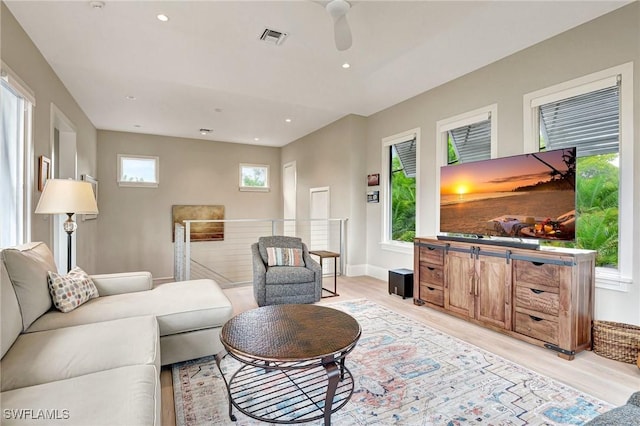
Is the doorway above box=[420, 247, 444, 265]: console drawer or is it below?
above

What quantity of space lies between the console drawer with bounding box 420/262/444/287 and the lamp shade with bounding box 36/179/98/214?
3.65 metres

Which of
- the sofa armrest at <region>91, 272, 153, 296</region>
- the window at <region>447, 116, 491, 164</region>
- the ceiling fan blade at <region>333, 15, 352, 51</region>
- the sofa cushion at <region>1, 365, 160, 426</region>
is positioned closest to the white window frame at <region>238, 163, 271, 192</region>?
the window at <region>447, 116, 491, 164</region>

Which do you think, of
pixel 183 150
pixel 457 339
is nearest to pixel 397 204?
pixel 457 339

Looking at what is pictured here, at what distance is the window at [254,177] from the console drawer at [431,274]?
5.33m

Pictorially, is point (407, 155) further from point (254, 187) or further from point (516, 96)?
point (254, 187)

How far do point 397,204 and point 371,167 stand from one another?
0.87m

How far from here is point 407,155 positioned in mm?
5062

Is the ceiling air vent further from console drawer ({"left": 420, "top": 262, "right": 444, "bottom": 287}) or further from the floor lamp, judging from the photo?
console drawer ({"left": 420, "top": 262, "right": 444, "bottom": 287})

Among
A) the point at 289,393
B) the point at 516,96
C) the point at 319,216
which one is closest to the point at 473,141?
the point at 516,96

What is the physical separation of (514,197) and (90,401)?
350cm

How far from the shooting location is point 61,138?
4.63m

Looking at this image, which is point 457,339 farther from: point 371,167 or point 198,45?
point 198,45

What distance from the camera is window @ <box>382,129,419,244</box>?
16.2ft

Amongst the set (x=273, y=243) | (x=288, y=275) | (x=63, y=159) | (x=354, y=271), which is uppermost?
(x=63, y=159)
